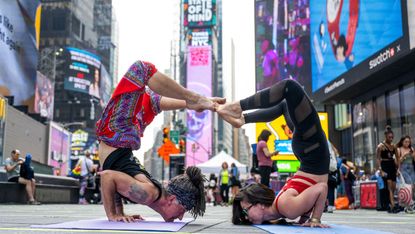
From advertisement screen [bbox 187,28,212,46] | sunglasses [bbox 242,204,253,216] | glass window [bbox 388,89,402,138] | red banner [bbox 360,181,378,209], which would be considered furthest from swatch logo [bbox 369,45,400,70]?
advertisement screen [bbox 187,28,212,46]

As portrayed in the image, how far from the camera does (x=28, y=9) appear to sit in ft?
110

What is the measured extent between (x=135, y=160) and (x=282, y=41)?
48176mm

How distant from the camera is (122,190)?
422 centimetres

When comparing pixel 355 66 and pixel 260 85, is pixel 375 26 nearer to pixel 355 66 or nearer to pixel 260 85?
pixel 355 66

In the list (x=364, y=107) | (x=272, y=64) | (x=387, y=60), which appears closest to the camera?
(x=387, y=60)

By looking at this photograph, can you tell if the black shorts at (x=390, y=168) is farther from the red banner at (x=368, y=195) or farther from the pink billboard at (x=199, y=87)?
the pink billboard at (x=199, y=87)

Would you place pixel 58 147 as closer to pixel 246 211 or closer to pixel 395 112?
pixel 395 112

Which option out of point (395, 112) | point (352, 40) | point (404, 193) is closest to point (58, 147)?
point (352, 40)

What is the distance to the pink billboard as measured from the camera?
102 meters

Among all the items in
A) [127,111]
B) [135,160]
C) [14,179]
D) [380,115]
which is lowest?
[14,179]

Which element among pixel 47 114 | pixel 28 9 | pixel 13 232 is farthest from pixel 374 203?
pixel 47 114

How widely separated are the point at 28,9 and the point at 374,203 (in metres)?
28.0

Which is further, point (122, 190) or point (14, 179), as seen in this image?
point (14, 179)

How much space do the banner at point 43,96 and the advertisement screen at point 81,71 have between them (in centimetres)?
1553
